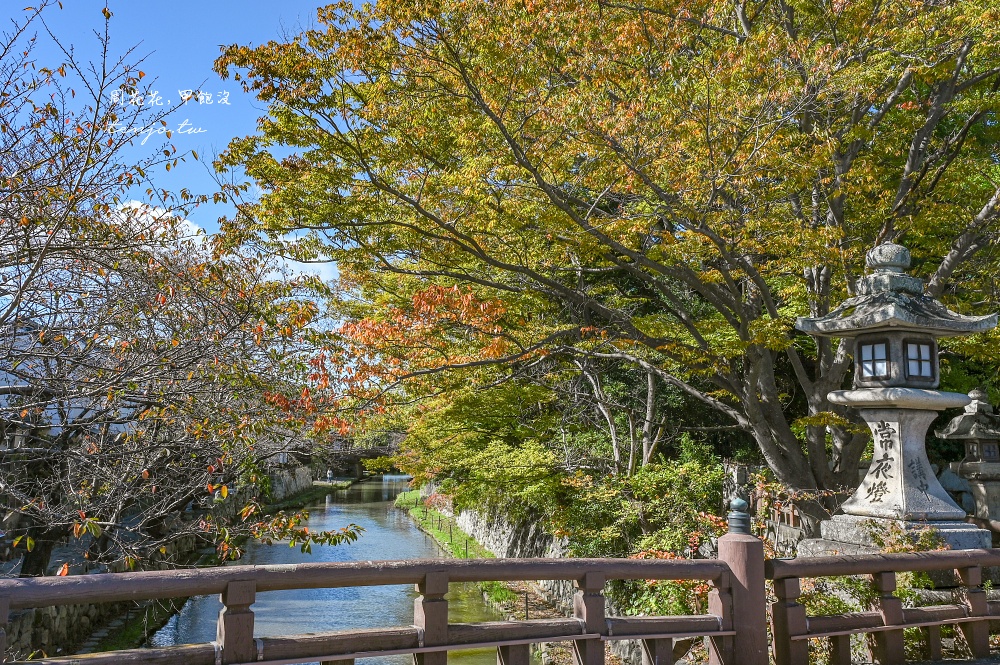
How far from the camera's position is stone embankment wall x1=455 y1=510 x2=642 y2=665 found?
1380 cm

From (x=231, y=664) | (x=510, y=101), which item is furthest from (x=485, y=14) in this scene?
(x=231, y=664)

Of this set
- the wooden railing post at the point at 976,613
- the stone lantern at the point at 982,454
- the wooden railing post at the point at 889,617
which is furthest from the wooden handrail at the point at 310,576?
the stone lantern at the point at 982,454

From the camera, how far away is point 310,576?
407cm

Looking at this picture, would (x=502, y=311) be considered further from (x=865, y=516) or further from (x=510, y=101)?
(x=865, y=516)

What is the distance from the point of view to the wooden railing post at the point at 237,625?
12.8 feet

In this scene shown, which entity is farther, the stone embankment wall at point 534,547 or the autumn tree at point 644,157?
the stone embankment wall at point 534,547

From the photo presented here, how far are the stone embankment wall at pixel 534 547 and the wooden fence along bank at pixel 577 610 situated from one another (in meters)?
7.91

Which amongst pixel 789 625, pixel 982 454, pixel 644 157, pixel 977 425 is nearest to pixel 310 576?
pixel 789 625

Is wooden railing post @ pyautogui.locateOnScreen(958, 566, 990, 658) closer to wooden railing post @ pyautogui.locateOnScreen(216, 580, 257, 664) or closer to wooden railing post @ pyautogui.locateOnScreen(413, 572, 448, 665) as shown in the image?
wooden railing post @ pyautogui.locateOnScreen(413, 572, 448, 665)

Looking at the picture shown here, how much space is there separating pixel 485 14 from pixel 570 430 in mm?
11996

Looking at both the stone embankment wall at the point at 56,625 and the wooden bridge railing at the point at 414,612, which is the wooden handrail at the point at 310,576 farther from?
the stone embankment wall at the point at 56,625

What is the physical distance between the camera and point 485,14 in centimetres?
925

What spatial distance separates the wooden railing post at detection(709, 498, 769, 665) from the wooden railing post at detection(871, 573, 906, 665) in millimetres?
1105

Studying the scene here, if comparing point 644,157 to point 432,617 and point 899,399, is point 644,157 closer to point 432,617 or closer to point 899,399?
point 899,399
